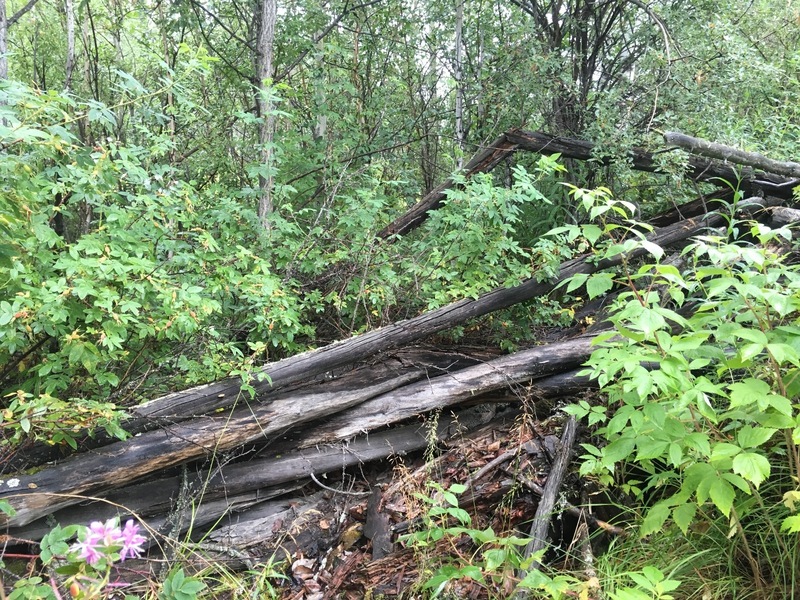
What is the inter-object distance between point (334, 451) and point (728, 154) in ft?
11.9

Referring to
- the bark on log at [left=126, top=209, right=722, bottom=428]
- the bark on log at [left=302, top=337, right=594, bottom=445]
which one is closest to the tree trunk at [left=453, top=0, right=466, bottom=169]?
the bark on log at [left=126, top=209, right=722, bottom=428]

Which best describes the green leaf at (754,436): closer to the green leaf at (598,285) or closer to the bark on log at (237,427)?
the green leaf at (598,285)

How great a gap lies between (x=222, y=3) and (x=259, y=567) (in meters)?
5.15

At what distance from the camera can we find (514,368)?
356 cm

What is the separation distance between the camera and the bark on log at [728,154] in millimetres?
3863

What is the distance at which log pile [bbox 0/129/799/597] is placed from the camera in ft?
8.59

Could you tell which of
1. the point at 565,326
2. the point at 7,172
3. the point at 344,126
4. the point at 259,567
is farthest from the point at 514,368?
the point at 7,172

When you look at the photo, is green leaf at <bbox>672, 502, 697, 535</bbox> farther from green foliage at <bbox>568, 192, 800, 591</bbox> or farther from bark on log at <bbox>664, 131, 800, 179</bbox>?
bark on log at <bbox>664, 131, 800, 179</bbox>

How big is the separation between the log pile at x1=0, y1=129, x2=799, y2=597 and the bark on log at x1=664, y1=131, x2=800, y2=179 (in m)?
0.01

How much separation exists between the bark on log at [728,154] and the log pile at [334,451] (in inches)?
0.6

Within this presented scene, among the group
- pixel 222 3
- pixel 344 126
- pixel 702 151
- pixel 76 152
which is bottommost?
pixel 702 151

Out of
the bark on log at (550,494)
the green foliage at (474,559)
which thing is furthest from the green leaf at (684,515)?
the bark on log at (550,494)

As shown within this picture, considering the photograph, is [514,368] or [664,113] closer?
[514,368]

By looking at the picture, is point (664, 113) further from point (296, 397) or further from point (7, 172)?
point (7, 172)
